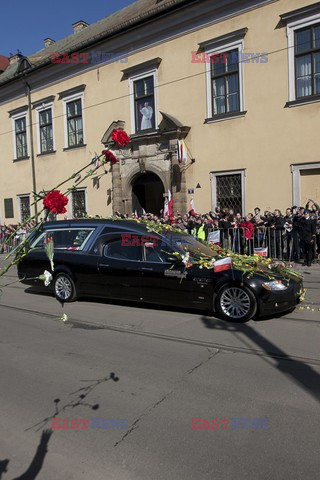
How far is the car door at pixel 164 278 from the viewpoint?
723cm

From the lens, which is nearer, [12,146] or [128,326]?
[128,326]

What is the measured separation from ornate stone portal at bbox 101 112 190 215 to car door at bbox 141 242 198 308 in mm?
9866

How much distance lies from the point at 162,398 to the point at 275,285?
129 inches

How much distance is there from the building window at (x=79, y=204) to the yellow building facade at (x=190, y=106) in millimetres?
55

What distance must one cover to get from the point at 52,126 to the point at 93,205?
545 cm

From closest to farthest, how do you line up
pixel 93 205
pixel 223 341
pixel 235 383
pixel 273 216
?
pixel 235 383 → pixel 223 341 → pixel 273 216 → pixel 93 205

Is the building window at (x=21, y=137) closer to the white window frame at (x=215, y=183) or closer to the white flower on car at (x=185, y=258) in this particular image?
the white window frame at (x=215, y=183)

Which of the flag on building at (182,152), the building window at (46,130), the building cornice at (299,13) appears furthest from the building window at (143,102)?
the building window at (46,130)

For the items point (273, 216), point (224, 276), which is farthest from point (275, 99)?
point (224, 276)

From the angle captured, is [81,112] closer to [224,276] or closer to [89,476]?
[224,276]

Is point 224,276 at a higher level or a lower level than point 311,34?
lower

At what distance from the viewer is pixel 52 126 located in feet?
75.5

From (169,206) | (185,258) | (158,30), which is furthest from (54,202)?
(158,30)

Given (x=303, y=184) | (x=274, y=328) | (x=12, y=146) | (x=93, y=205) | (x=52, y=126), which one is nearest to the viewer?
(x=274, y=328)
